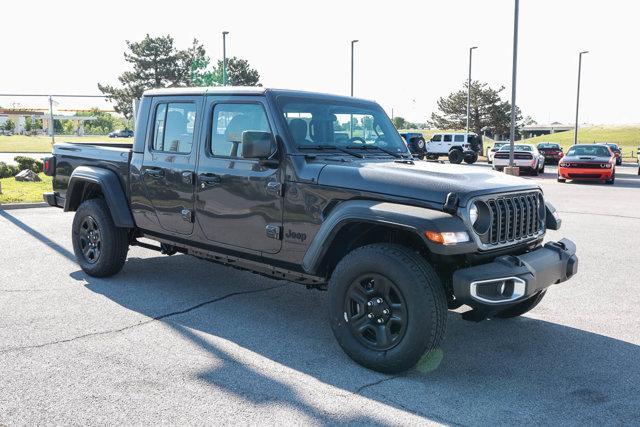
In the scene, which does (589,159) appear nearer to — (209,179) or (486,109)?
(209,179)

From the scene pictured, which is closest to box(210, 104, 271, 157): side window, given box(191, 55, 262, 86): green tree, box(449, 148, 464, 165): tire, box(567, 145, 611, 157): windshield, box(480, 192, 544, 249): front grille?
box(480, 192, 544, 249): front grille

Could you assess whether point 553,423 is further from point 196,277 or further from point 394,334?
point 196,277

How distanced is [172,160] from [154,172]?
0.84 ft

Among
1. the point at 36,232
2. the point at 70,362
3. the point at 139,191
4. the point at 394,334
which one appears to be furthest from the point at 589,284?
the point at 36,232

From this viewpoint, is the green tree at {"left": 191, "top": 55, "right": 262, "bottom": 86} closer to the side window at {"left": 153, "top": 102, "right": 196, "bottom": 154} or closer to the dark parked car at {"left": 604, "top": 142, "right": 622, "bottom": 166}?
the dark parked car at {"left": 604, "top": 142, "right": 622, "bottom": 166}

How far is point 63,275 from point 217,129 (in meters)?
2.72

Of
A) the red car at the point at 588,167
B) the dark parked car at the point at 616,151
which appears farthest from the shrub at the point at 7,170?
the dark parked car at the point at 616,151

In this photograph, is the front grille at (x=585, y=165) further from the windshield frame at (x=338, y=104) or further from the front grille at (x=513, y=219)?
the front grille at (x=513, y=219)

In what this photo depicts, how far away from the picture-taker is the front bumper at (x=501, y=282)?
3668 millimetres

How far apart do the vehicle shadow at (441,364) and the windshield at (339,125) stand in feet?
5.03

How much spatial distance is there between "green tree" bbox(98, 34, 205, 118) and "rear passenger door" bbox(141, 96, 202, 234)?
59285mm

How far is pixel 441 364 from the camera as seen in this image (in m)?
4.18

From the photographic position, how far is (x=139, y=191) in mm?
5754

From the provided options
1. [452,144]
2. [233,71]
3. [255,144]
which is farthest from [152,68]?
[255,144]
